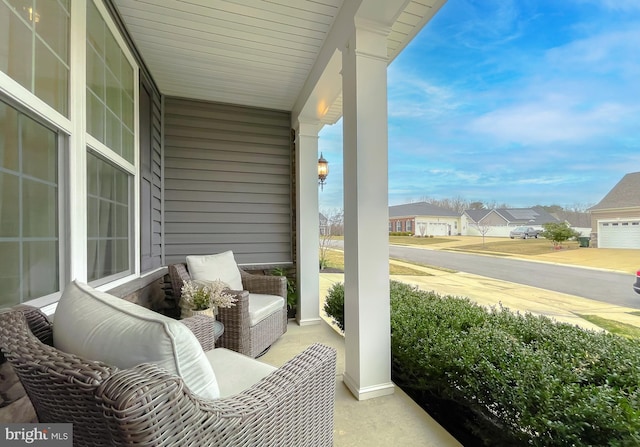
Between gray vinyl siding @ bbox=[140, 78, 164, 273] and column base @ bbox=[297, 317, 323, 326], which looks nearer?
gray vinyl siding @ bbox=[140, 78, 164, 273]

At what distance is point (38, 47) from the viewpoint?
134 centimetres

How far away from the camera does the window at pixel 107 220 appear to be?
187cm

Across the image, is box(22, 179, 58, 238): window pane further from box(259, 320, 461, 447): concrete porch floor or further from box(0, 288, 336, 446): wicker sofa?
box(259, 320, 461, 447): concrete porch floor

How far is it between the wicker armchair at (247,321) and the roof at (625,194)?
7.99 ft

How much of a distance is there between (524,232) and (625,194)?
0.64 meters

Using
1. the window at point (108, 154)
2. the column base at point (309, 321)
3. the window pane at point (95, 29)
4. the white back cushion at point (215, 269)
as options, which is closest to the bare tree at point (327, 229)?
the column base at point (309, 321)

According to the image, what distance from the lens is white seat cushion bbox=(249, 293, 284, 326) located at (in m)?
2.58

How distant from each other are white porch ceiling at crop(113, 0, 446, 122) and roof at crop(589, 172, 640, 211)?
1.59 meters

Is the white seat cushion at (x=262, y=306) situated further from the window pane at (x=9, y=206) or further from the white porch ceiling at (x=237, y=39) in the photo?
the white porch ceiling at (x=237, y=39)

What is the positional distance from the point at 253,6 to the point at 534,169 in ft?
7.39

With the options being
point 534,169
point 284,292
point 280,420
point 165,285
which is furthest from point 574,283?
point 165,285

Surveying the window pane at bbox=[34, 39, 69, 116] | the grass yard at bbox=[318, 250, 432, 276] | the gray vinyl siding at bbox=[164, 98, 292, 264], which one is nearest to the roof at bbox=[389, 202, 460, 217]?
the grass yard at bbox=[318, 250, 432, 276]

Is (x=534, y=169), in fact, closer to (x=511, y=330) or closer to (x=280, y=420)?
(x=511, y=330)

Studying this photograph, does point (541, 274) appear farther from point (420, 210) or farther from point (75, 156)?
point (75, 156)
